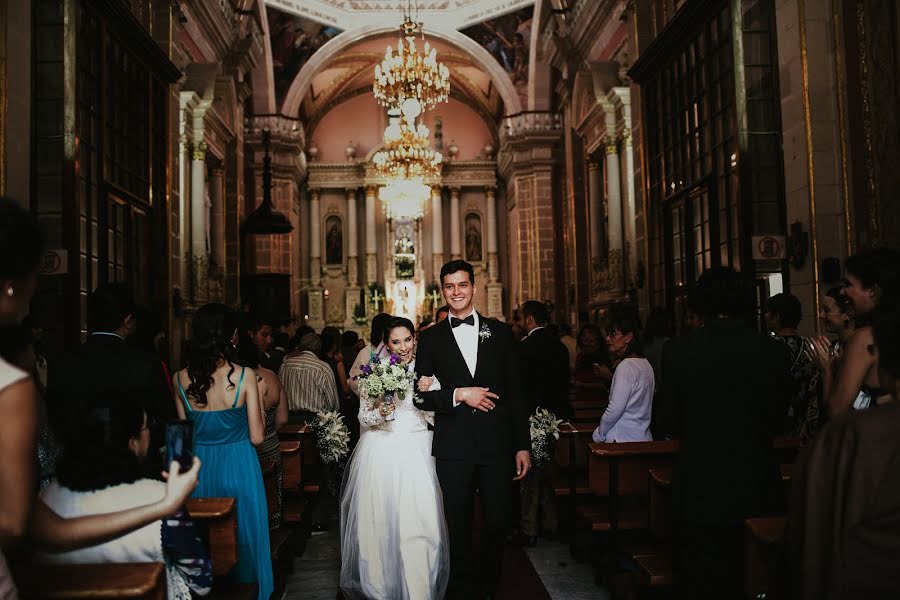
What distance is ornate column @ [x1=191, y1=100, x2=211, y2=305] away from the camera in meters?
14.0

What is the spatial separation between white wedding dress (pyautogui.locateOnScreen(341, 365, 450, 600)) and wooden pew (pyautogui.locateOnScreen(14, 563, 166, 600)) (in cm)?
206

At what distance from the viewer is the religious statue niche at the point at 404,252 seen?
27.0 meters

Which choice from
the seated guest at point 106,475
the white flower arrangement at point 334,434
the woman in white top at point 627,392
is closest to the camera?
the seated guest at point 106,475

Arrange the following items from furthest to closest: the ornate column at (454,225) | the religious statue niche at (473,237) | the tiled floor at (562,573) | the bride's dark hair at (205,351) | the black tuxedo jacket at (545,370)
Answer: the religious statue niche at (473,237) → the ornate column at (454,225) → the black tuxedo jacket at (545,370) → the tiled floor at (562,573) → the bride's dark hair at (205,351)

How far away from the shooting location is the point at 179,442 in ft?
7.09

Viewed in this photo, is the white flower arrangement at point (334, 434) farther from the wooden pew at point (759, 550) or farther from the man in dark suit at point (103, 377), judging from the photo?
the wooden pew at point (759, 550)

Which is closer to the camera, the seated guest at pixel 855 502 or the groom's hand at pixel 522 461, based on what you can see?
the seated guest at pixel 855 502

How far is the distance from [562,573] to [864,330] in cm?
306

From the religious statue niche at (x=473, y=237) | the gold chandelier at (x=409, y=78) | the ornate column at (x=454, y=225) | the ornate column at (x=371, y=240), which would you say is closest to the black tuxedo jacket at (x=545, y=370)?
the gold chandelier at (x=409, y=78)

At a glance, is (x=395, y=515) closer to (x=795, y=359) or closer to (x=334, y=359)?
(x=795, y=359)

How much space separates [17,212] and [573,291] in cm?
1715

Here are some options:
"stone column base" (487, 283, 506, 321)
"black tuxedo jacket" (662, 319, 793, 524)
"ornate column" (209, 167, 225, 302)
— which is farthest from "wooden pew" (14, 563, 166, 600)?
"stone column base" (487, 283, 506, 321)

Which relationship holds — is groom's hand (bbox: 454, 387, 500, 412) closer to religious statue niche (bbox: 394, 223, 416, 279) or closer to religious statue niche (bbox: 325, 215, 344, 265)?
religious statue niche (bbox: 394, 223, 416, 279)

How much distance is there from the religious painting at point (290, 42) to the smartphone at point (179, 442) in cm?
2071
